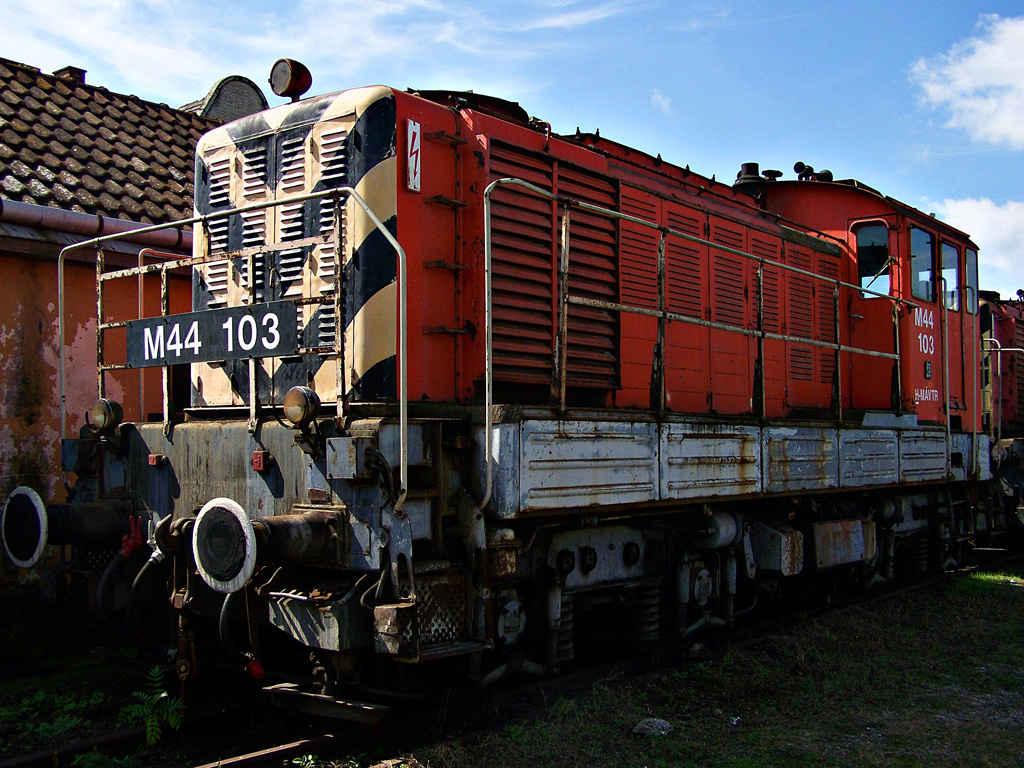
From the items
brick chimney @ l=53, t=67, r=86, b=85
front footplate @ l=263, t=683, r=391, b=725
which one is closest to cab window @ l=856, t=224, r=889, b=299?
front footplate @ l=263, t=683, r=391, b=725

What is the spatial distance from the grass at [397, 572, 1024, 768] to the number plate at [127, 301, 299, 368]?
6.74 feet

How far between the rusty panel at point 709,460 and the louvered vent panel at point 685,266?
48.5 inches

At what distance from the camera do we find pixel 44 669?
18.1 ft

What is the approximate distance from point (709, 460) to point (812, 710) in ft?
5.17

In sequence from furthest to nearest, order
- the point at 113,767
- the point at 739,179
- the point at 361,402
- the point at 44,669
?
the point at 739,179
the point at 44,669
the point at 361,402
the point at 113,767

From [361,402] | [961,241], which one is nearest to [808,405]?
[961,241]

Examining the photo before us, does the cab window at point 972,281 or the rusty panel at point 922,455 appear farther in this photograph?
the cab window at point 972,281

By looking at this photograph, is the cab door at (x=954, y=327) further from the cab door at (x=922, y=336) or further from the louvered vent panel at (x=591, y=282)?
the louvered vent panel at (x=591, y=282)

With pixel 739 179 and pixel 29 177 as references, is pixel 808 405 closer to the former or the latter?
pixel 739 179

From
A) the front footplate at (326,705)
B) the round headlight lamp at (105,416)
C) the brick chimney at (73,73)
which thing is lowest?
the front footplate at (326,705)

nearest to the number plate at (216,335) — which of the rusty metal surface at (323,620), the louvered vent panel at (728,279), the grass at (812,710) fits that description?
the rusty metal surface at (323,620)

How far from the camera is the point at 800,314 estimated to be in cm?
814

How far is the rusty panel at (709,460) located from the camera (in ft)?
17.4

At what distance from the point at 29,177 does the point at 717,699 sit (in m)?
6.84
